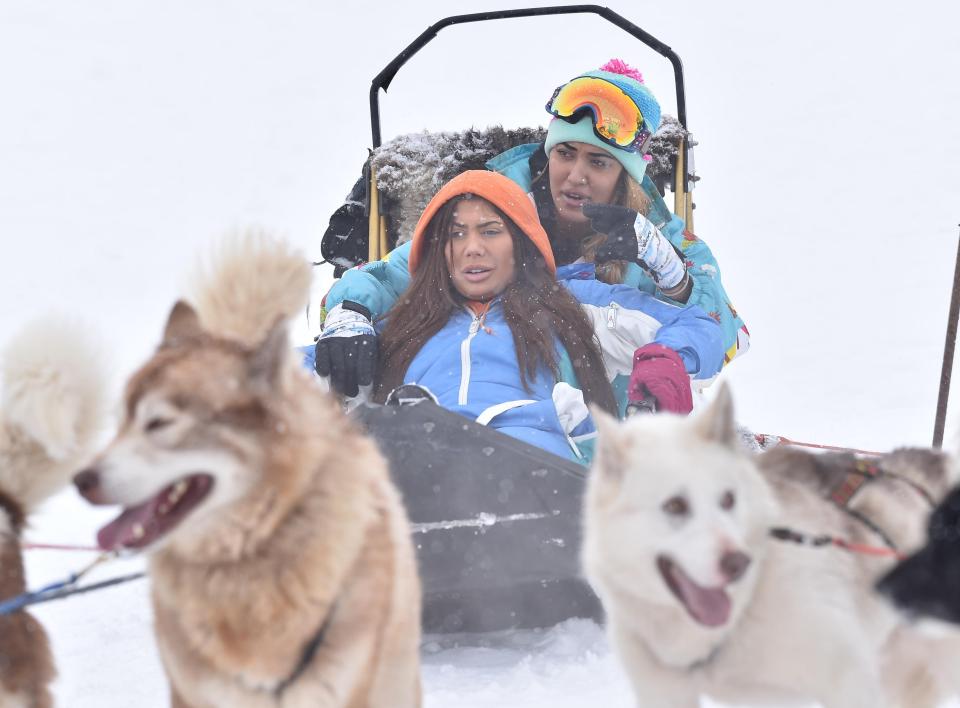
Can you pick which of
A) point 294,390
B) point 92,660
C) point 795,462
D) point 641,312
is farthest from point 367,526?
point 641,312

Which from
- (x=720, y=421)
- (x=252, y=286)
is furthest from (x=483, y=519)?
(x=720, y=421)

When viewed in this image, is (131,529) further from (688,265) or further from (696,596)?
(688,265)

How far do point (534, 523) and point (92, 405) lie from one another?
147 cm

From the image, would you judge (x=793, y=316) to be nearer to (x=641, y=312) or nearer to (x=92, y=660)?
(x=641, y=312)

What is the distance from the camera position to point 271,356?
2166 mm

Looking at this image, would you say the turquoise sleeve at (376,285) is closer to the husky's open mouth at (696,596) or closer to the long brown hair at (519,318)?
the long brown hair at (519,318)

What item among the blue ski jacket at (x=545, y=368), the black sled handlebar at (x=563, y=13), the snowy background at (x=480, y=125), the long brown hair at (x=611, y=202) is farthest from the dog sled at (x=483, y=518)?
the black sled handlebar at (x=563, y=13)

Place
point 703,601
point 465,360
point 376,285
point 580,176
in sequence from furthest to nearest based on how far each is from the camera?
point 580,176
point 376,285
point 465,360
point 703,601

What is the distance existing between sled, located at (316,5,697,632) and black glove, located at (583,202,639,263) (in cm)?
135

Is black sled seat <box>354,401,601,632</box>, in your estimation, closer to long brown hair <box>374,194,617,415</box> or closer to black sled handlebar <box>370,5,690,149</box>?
long brown hair <box>374,194,617,415</box>

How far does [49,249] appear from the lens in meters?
18.2

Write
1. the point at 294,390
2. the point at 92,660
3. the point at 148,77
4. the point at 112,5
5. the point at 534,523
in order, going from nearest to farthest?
the point at 294,390 < the point at 534,523 < the point at 92,660 < the point at 148,77 < the point at 112,5

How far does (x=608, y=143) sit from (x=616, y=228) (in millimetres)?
905

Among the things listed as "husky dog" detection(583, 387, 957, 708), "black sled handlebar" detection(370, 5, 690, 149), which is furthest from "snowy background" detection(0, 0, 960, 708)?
"black sled handlebar" detection(370, 5, 690, 149)
